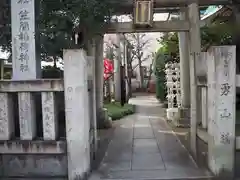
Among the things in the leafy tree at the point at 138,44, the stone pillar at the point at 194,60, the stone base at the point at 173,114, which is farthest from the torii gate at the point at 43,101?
the leafy tree at the point at 138,44

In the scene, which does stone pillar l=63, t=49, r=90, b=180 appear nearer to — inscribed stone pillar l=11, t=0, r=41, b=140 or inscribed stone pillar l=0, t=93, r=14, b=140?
inscribed stone pillar l=11, t=0, r=41, b=140

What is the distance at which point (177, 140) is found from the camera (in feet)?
26.2

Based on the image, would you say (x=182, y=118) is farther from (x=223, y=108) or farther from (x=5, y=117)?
(x=5, y=117)

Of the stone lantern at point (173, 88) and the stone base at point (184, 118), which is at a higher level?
the stone lantern at point (173, 88)

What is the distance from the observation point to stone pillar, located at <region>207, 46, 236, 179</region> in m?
4.95

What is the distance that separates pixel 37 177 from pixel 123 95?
10400 mm

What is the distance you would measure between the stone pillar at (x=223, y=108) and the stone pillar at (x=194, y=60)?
48.8 inches

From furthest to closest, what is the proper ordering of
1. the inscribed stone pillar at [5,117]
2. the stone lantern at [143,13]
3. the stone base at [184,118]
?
the stone base at [184,118] < the stone lantern at [143,13] < the inscribed stone pillar at [5,117]

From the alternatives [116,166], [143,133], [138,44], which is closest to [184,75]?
[143,133]

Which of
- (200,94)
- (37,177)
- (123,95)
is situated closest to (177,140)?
(200,94)

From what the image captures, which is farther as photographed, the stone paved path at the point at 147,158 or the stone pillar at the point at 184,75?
the stone pillar at the point at 184,75

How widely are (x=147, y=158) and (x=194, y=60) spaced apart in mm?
2131

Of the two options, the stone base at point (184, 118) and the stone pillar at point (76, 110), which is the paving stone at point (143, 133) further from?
the stone pillar at point (76, 110)

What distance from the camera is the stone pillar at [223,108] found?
4945 mm
